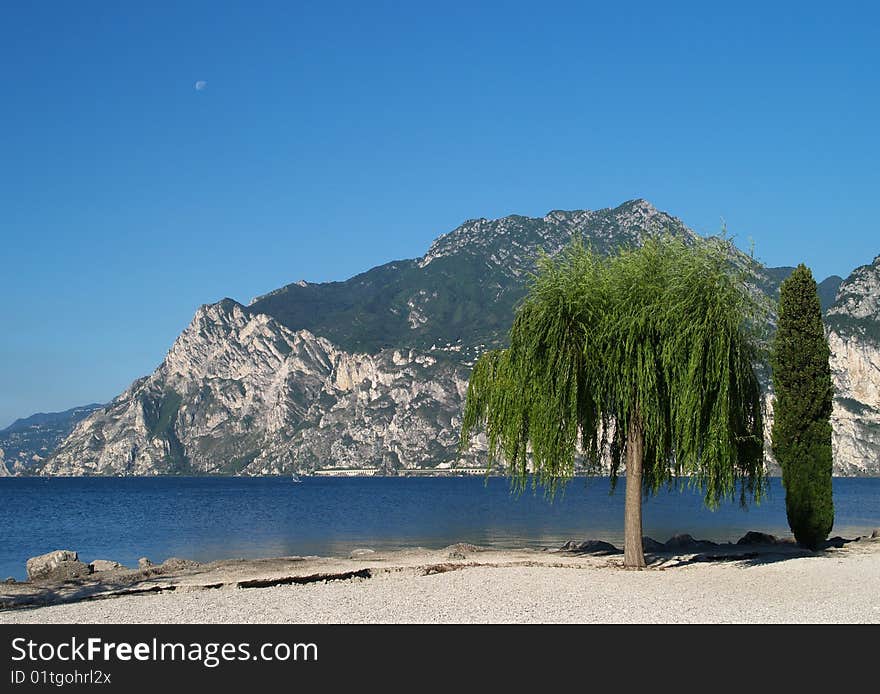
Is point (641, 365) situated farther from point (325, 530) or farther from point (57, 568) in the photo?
point (325, 530)

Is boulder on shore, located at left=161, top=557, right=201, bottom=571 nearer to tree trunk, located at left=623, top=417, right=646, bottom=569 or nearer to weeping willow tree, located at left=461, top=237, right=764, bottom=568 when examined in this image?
weeping willow tree, located at left=461, top=237, right=764, bottom=568

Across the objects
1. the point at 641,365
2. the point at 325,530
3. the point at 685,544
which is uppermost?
the point at 641,365

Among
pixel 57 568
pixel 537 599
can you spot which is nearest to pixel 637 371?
pixel 537 599

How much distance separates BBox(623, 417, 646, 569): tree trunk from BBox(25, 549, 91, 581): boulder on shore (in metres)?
19.6

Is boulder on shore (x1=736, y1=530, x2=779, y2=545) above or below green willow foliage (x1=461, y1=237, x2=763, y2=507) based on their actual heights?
below

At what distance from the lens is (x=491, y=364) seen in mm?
27500

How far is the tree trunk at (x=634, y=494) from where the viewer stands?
82.6ft

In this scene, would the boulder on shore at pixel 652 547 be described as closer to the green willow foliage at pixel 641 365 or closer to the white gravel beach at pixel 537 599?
the white gravel beach at pixel 537 599

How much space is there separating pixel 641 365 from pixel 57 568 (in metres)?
22.7

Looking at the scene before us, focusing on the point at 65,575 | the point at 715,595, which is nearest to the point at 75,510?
the point at 65,575

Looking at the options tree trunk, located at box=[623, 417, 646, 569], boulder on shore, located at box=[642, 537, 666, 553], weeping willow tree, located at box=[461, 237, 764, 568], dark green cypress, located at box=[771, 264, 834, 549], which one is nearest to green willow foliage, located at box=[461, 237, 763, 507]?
weeping willow tree, located at box=[461, 237, 764, 568]

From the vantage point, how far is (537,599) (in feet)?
62.3

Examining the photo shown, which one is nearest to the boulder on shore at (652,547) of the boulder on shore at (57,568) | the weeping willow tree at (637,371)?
the weeping willow tree at (637,371)

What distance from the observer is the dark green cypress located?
101 ft
